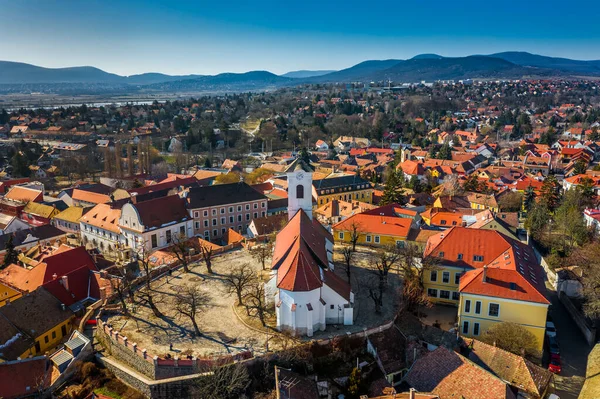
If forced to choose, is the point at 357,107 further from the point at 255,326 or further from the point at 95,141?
the point at 255,326

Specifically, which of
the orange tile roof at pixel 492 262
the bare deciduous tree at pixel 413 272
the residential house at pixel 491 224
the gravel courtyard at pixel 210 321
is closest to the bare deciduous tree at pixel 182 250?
the gravel courtyard at pixel 210 321

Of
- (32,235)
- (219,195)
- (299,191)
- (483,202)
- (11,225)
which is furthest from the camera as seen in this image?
(483,202)

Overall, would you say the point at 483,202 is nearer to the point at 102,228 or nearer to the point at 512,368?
the point at 512,368

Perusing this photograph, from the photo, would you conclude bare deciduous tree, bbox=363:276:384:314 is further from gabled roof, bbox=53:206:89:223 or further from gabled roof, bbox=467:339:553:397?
gabled roof, bbox=53:206:89:223

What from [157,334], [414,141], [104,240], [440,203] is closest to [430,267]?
[157,334]

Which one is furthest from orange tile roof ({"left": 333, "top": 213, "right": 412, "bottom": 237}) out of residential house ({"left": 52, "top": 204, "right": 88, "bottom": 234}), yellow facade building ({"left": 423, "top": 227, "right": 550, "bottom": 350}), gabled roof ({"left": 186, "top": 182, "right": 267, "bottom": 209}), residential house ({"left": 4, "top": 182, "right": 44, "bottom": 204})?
residential house ({"left": 4, "top": 182, "right": 44, "bottom": 204})

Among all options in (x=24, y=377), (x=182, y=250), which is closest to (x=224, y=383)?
(x=24, y=377)
